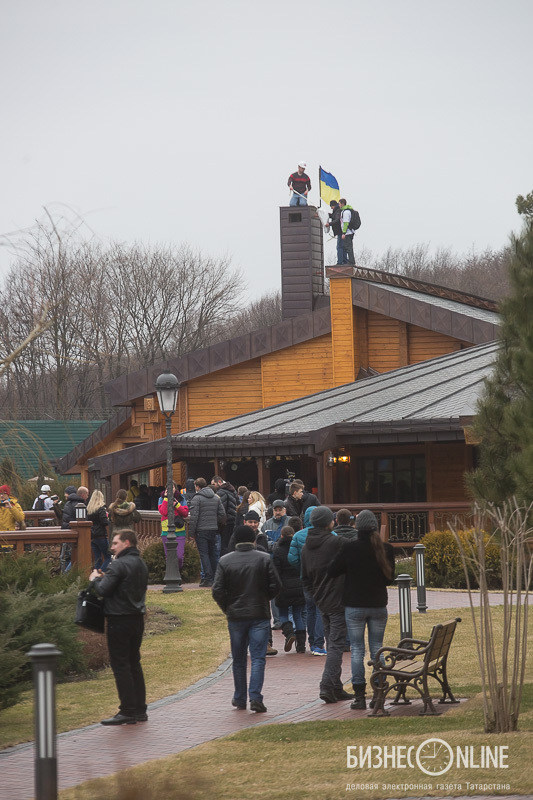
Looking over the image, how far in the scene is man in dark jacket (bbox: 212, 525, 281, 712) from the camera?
32.6 feet

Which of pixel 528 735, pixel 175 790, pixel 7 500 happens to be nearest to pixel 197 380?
pixel 7 500

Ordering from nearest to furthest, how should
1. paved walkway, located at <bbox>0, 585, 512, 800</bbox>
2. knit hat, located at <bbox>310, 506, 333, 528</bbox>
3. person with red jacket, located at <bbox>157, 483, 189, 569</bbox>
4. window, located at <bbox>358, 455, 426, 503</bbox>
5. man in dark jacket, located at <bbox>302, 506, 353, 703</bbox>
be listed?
paved walkway, located at <bbox>0, 585, 512, 800</bbox> < man in dark jacket, located at <bbox>302, 506, 353, 703</bbox> < knit hat, located at <bbox>310, 506, 333, 528</bbox> < person with red jacket, located at <bbox>157, 483, 189, 569</bbox> < window, located at <bbox>358, 455, 426, 503</bbox>

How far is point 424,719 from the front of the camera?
9242 millimetres

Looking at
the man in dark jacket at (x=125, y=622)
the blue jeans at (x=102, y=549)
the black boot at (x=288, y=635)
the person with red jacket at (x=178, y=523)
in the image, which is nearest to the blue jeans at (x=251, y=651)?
the man in dark jacket at (x=125, y=622)

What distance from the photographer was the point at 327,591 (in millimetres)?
10391

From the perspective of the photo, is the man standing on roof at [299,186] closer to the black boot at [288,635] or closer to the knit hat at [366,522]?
the black boot at [288,635]

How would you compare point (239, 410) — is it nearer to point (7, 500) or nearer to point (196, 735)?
point (7, 500)

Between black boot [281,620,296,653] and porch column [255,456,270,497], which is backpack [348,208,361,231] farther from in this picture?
black boot [281,620,296,653]

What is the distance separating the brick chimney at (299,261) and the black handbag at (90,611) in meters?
27.1

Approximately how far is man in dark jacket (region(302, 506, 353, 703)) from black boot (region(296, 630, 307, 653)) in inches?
92.4

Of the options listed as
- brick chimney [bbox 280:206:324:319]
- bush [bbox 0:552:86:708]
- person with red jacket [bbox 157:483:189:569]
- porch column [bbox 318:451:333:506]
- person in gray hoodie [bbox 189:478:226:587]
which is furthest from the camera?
brick chimney [bbox 280:206:324:319]

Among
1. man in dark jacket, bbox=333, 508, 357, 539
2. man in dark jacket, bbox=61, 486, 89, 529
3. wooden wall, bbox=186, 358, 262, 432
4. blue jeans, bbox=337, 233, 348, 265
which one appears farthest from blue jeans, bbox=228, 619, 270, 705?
blue jeans, bbox=337, 233, 348, 265

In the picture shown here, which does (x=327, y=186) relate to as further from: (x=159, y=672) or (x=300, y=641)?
(x=159, y=672)

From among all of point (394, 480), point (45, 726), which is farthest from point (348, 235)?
point (45, 726)
